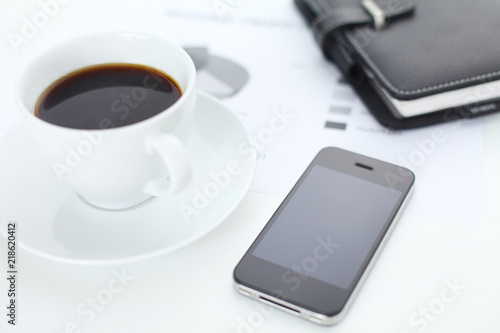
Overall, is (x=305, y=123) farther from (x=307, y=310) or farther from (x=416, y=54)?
(x=307, y=310)

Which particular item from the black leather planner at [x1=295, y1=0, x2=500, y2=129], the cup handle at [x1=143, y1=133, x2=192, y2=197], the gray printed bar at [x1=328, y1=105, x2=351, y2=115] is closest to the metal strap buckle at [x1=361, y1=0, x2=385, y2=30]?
the black leather planner at [x1=295, y1=0, x2=500, y2=129]

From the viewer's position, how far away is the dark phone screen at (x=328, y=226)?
454 millimetres

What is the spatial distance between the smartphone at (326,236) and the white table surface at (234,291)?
0.02 m

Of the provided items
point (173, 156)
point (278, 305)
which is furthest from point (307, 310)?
point (173, 156)

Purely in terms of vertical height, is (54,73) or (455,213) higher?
(54,73)

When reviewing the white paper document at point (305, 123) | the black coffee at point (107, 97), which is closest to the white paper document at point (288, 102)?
the white paper document at point (305, 123)

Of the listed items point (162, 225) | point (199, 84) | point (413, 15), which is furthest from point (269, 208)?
point (413, 15)

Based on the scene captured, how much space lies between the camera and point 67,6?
82cm

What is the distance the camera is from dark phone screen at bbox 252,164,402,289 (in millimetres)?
454

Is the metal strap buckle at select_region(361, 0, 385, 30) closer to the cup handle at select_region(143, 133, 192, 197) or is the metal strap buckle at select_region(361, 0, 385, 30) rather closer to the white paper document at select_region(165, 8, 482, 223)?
the white paper document at select_region(165, 8, 482, 223)

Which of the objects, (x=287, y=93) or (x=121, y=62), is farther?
(x=287, y=93)

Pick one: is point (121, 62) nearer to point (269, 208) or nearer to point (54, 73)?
point (54, 73)

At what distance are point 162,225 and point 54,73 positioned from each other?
0.56ft

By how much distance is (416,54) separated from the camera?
1.99 feet
